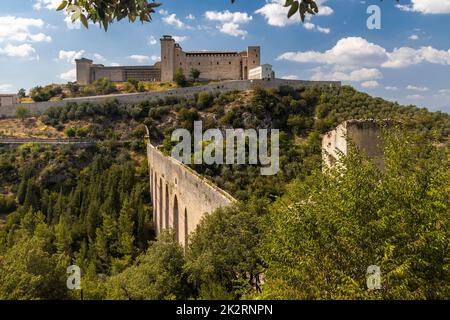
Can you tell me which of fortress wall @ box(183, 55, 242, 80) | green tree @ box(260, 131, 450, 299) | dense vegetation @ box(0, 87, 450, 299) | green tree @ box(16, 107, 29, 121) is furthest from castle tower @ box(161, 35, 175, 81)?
green tree @ box(260, 131, 450, 299)

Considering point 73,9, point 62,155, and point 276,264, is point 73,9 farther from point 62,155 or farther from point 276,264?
point 62,155

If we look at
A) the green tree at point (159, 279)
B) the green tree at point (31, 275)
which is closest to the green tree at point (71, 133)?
the green tree at point (31, 275)

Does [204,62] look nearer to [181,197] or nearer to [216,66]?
[216,66]

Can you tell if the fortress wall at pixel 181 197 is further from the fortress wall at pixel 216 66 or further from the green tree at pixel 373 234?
the fortress wall at pixel 216 66

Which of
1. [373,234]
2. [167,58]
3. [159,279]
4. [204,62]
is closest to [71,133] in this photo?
[167,58]

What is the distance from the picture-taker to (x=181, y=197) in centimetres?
1839

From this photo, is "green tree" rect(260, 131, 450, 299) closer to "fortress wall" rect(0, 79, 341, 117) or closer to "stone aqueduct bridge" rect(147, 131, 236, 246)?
"stone aqueduct bridge" rect(147, 131, 236, 246)

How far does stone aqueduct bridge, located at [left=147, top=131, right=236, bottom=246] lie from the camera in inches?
523

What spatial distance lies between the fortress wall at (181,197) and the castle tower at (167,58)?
124 feet

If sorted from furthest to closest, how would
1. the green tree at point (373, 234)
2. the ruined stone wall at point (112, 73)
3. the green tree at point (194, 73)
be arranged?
1. the ruined stone wall at point (112, 73)
2. the green tree at point (194, 73)
3. the green tree at point (373, 234)

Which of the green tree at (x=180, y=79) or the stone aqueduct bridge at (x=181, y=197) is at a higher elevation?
the green tree at (x=180, y=79)

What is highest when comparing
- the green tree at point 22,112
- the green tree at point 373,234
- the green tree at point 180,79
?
the green tree at point 180,79

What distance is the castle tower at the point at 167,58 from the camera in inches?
2451

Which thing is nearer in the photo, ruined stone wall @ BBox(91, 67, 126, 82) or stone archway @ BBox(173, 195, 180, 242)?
stone archway @ BBox(173, 195, 180, 242)
